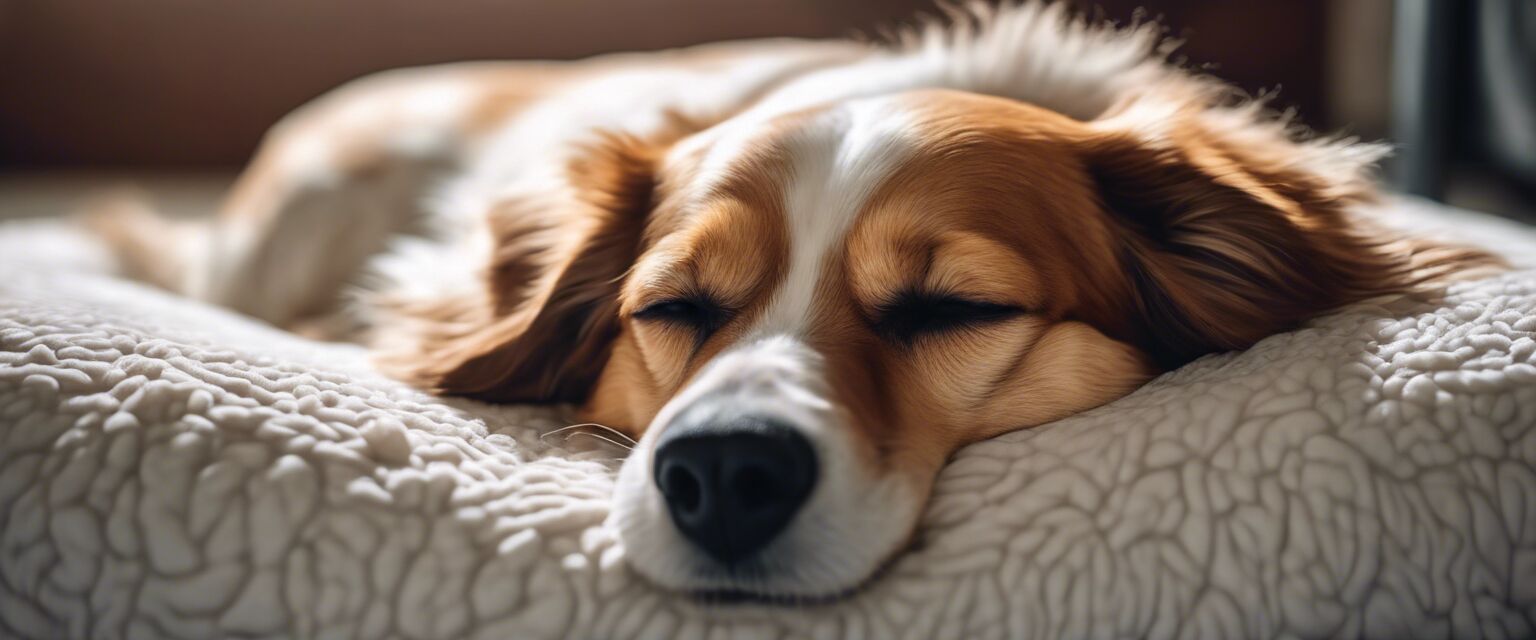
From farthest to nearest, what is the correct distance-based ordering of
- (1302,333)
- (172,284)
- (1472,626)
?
(172,284)
(1302,333)
(1472,626)

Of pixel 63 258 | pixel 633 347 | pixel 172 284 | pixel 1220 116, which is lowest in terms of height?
pixel 172 284

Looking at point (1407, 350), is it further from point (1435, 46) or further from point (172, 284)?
point (172, 284)

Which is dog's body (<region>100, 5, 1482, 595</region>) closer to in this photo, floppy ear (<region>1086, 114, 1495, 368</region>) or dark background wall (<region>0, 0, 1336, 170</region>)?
floppy ear (<region>1086, 114, 1495, 368</region>)

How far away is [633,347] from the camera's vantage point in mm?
1253

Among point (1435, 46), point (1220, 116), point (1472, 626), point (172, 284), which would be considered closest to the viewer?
point (1472, 626)

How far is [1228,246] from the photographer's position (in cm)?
117

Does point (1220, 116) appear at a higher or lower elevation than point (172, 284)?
higher

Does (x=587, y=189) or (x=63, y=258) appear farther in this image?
(x=63, y=258)

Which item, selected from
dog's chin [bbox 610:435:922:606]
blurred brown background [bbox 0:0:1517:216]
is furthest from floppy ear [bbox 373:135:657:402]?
blurred brown background [bbox 0:0:1517:216]

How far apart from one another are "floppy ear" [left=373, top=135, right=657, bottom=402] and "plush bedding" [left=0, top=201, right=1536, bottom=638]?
0.36 metres

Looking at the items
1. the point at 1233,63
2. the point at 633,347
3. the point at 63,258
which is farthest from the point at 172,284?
the point at 1233,63

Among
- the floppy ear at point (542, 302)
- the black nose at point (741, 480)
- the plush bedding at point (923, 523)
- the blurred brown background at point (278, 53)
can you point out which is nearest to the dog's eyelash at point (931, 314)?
the plush bedding at point (923, 523)

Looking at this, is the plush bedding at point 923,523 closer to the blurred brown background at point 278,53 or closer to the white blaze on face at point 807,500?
the white blaze on face at point 807,500

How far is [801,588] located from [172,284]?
219 cm
